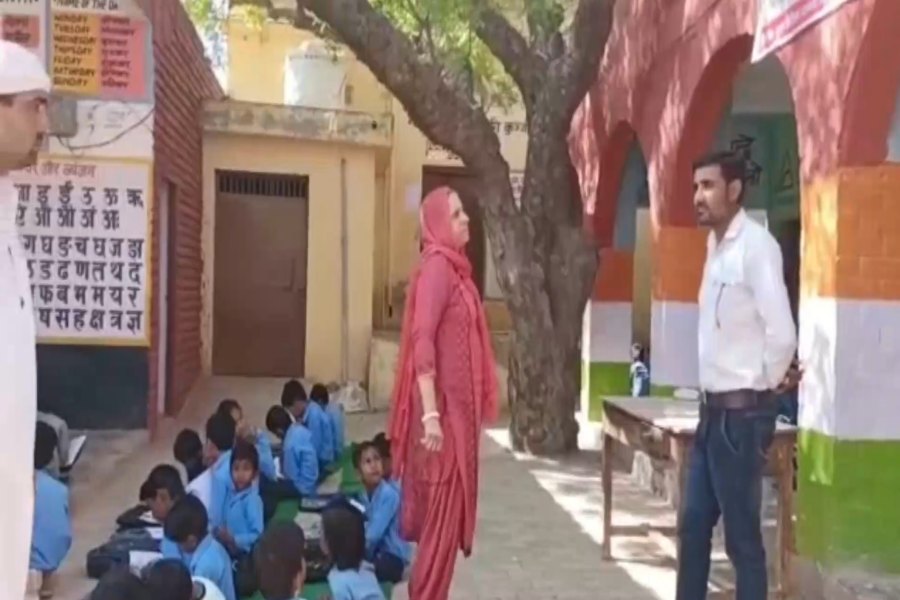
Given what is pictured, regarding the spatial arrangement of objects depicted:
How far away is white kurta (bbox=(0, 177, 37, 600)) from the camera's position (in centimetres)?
259

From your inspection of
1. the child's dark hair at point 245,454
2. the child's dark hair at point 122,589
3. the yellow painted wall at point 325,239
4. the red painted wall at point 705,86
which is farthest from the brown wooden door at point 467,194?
the child's dark hair at point 122,589

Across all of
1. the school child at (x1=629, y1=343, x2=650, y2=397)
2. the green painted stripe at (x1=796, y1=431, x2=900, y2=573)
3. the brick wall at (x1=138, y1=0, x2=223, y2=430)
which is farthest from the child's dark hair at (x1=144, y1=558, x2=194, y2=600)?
the school child at (x1=629, y1=343, x2=650, y2=397)

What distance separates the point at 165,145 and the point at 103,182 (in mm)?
1242

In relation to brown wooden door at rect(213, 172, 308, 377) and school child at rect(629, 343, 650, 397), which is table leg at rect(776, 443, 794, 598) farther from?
brown wooden door at rect(213, 172, 308, 377)

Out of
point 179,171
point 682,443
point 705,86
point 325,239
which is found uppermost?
point 705,86

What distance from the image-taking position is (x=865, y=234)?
5945 millimetres

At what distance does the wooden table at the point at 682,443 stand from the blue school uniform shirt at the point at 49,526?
274cm

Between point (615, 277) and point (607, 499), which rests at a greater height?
point (615, 277)

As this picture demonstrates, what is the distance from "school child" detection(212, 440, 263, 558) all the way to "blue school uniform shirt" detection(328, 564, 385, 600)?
173 cm

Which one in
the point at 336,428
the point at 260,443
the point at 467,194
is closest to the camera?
the point at 260,443

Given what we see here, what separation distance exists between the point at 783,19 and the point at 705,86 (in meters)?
2.00

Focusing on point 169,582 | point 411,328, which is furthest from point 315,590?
point 169,582

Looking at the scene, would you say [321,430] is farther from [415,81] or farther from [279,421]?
[415,81]

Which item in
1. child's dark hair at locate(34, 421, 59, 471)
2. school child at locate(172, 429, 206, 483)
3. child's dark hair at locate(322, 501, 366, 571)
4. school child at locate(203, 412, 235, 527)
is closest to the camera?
child's dark hair at locate(322, 501, 366, 571)
